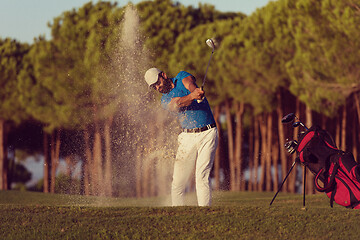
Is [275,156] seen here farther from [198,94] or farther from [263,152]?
[198,94]

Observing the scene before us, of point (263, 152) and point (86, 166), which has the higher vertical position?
point (263, 152)

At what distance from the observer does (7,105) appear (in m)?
29.7

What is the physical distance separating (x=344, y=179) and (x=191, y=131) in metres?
2.41

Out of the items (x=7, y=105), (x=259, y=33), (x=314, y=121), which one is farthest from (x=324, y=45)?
(x=7, y=105)

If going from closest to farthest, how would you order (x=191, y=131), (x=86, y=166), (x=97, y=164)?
(x=191, y=131), (x=97, y=164), (x=86, y=166)

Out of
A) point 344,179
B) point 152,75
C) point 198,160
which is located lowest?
point 344,179

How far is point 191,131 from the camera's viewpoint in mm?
9445

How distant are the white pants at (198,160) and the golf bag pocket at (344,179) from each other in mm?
1678

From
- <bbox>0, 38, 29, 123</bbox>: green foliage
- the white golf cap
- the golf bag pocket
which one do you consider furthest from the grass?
<bbox>0, 38, 29, 123</bbox>: green foliage

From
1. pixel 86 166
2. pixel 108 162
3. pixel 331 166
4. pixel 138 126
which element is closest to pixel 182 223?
pixel 331 166

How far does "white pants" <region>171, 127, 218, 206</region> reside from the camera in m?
9.36

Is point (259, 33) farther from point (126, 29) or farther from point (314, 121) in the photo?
point (126, 29)

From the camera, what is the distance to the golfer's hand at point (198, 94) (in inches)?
346

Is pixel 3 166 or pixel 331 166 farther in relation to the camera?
pixel 3 166
